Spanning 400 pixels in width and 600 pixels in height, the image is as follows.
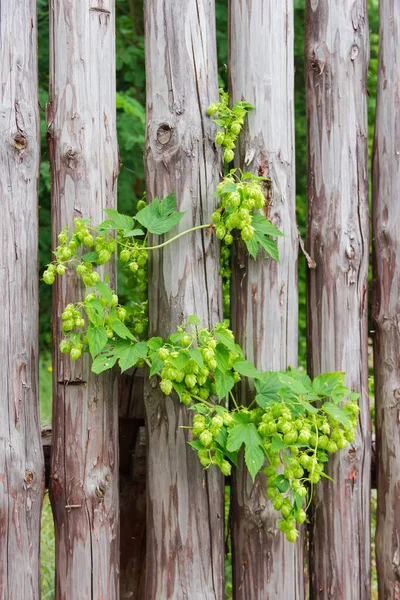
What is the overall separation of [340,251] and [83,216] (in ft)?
3.26

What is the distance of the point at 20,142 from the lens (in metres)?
2.59

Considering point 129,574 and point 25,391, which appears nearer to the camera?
point 25,391

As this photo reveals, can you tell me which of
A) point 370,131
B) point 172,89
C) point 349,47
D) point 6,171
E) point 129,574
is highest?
point 370,131

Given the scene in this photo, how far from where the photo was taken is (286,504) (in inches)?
94.1

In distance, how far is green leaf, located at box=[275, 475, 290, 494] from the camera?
2.42 m

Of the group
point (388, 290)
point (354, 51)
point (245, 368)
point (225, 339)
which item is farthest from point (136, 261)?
point (354, 51)

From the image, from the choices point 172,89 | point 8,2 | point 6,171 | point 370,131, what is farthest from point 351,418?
point 370,131

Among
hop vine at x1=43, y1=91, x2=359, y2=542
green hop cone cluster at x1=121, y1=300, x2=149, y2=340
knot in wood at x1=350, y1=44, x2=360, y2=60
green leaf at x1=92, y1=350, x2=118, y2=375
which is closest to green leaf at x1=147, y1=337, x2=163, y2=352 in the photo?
hop vine at x1=43, y1=91, x2=359, y2=542

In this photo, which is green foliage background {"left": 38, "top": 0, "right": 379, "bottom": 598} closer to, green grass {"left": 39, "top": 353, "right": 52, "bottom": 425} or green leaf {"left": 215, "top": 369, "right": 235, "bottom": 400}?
green grass {"left": 39, "top": 353, "right": 52, "bottom": 425}

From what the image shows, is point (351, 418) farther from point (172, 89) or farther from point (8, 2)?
point (8, 2)

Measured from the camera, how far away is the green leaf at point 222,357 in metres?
2.44

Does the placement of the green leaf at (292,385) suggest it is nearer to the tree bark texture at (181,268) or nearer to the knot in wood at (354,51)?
the tree bark texture at (181,268)

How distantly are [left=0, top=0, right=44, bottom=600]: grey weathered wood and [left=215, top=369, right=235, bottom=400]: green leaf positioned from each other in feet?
2.30

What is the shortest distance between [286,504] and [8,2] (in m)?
2.08
